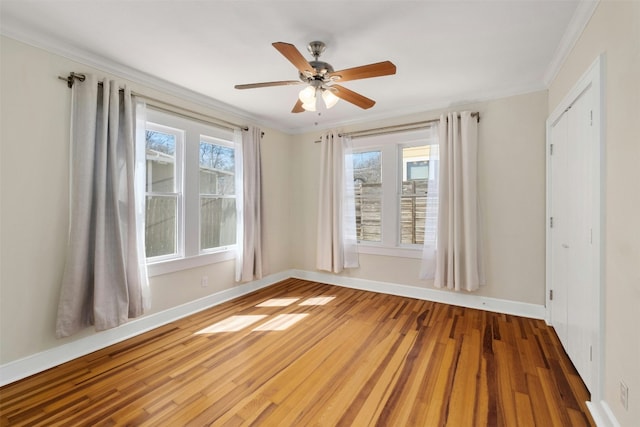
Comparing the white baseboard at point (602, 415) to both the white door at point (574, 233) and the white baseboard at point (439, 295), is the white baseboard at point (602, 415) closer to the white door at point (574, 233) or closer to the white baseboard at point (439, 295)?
the white door at point (574, 233)

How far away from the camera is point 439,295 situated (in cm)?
363

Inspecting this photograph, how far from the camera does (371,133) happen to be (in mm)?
4043

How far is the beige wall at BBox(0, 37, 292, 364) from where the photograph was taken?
2010 millimetres

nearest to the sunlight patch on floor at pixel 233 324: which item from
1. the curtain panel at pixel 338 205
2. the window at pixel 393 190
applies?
the curtain panel at pixel 338 205

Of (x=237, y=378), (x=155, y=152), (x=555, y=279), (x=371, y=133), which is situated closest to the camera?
(x=237, y=378)

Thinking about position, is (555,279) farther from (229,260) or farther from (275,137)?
(275,137)

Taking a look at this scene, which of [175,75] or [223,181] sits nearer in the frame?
[175,75]

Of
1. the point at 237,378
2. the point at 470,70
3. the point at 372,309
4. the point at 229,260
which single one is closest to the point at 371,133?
the point at 470,70

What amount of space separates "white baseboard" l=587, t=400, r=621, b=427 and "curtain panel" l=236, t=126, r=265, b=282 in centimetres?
342

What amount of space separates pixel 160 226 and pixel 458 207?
11.4 feet

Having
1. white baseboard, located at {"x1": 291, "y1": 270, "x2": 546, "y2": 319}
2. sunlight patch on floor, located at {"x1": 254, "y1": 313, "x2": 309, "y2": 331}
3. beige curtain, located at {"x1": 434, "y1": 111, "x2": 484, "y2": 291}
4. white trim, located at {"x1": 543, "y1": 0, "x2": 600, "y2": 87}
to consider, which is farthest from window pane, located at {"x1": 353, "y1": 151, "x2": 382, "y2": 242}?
white trim, located at {"x1": 543, "y1": 0, "x2": 600, "y2": 87}

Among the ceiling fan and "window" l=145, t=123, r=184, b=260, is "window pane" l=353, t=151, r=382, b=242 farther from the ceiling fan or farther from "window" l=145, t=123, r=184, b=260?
"window" l=145, t=123, r=184, b=260

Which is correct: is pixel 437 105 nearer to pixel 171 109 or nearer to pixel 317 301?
pixel 317 301

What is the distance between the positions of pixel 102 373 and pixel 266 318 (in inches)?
58.3
